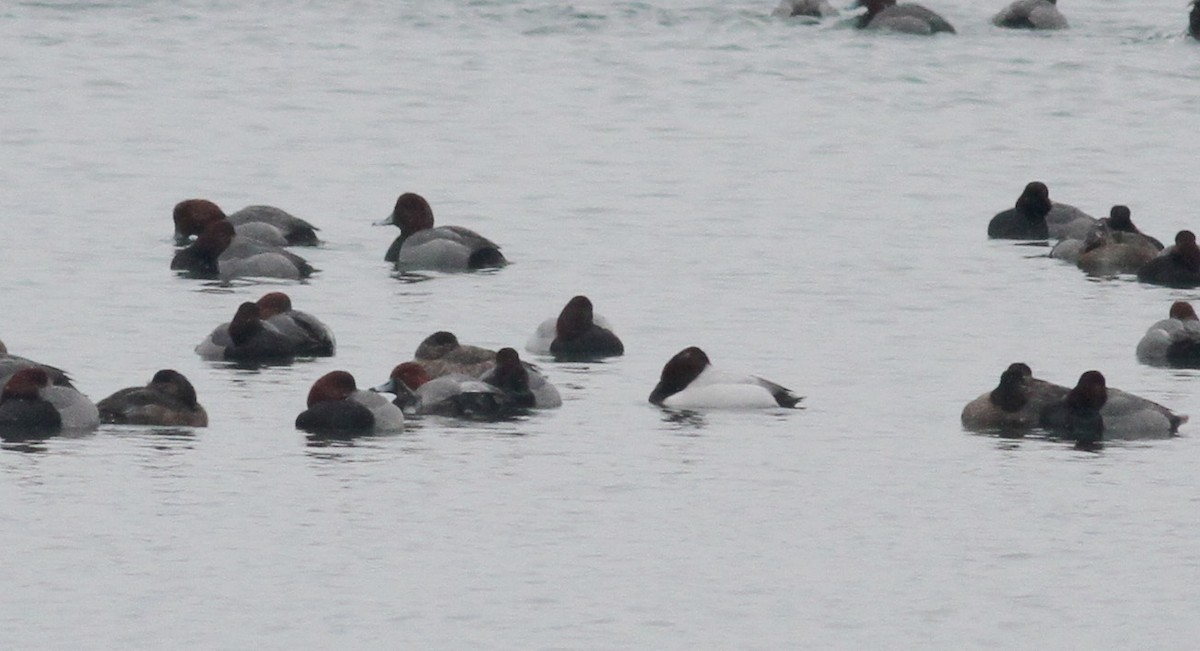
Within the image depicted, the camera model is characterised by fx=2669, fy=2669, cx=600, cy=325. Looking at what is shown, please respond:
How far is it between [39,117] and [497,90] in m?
7.39

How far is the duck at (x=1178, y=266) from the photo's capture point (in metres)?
22.6

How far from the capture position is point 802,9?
48.6 meters

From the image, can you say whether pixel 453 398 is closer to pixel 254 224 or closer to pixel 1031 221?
pixel 254 224

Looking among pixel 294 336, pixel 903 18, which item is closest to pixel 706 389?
pixel 294 336

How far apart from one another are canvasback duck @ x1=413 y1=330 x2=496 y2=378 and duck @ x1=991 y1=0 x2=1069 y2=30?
3135 cm

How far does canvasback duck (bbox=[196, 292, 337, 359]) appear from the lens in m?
18.6

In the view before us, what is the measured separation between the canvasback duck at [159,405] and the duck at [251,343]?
2.42 metres

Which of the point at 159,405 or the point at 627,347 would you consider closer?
the point at 159,405

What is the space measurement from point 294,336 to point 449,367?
1.74 m

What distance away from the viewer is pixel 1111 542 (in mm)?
13555

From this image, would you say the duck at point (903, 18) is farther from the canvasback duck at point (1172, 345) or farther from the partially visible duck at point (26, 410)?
the partially visible duck at point (26, 410)

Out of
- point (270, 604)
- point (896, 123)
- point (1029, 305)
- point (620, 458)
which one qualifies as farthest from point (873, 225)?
point (270, 604)

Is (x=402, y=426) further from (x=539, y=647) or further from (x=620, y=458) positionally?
(x=539, y=647)

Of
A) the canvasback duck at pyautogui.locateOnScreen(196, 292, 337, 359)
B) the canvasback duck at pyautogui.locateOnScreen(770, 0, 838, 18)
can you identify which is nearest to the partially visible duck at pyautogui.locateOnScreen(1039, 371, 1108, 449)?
the canvasback duck at pyautogui.locateOnScreen(196, 292, 337, 359)
